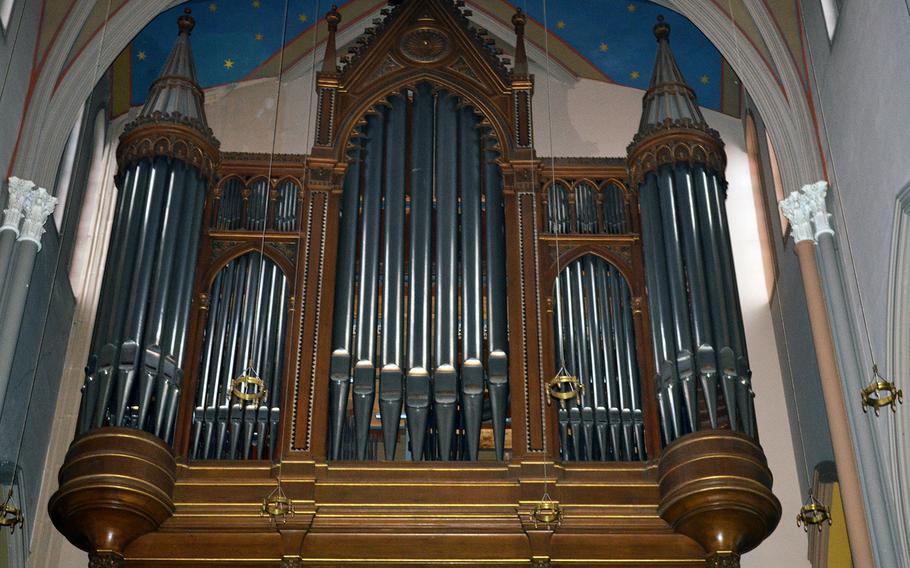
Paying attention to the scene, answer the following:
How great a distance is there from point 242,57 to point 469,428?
19.8 feet

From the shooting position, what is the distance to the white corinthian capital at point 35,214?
9.95 metres

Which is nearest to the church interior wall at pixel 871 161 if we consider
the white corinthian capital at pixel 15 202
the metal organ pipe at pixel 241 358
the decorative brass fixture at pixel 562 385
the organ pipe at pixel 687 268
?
the organ pipe at pixel 687 268

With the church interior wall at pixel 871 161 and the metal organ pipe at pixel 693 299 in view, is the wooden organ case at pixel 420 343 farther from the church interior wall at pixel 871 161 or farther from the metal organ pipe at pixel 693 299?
the church interior wall at pixel 871 161

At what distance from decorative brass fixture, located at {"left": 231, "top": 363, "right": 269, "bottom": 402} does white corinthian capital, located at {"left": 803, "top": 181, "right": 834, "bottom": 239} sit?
422cm

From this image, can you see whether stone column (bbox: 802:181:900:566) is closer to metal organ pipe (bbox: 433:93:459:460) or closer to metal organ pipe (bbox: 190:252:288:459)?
metal organ pipe (bbox: 433:93:459:460)

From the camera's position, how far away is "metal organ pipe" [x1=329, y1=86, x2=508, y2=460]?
9.73 m

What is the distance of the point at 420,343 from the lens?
33.1 ft

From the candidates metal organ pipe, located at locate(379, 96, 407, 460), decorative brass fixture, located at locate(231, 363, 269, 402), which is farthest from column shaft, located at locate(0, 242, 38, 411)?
metal organ pipe, located at locate(379, 96, 407, 460)

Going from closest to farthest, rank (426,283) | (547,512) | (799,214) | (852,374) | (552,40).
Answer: (547,512), (852,374), (799,214), (426,283), (552,40)

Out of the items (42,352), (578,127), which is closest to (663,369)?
(578,127)

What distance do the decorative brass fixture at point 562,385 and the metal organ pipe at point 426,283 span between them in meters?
0.52

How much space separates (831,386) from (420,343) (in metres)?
3.03

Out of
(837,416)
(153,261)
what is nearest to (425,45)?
(153,261)

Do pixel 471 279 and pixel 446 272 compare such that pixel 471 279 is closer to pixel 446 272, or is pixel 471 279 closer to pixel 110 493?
pixel 446 272
